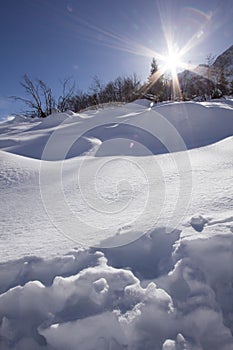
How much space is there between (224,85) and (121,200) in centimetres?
2584

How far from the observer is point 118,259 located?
1.10 m

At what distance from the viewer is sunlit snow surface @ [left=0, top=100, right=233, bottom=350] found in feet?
2.60

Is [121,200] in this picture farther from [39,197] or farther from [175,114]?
[175,114]

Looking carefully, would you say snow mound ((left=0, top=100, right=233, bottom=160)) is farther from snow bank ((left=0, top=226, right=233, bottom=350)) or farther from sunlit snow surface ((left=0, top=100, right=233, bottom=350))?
snow bank ((left=0, top=226, right=233, bottom=350))

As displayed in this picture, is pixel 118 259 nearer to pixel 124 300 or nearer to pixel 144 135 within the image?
pixel 124 300

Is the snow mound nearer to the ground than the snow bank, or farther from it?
farther from it

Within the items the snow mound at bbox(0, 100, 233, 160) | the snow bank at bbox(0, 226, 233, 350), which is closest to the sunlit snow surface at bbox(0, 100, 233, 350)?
the snow bank at bbox(0, 226, 233, 350)

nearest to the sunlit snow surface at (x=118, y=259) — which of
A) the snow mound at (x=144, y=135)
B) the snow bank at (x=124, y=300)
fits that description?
the snow bank at (x=124, y=300)

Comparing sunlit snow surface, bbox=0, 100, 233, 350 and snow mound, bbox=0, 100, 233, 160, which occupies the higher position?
snow mound, bbox=0, 100, 233, 160

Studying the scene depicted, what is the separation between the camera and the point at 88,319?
82 centimetres

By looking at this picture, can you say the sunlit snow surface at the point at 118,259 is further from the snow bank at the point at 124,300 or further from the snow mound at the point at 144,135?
the snow mound at the point at 144,135

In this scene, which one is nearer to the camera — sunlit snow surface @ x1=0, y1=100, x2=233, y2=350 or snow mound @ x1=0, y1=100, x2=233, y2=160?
sunlit snow surface @ x1=0, y1=100, x2=233, y2=350

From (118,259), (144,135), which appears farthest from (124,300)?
(144,135)

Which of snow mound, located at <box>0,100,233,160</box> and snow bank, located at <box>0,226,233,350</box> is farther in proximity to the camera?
snow mound, located at <box>0,100,233,160</box>
